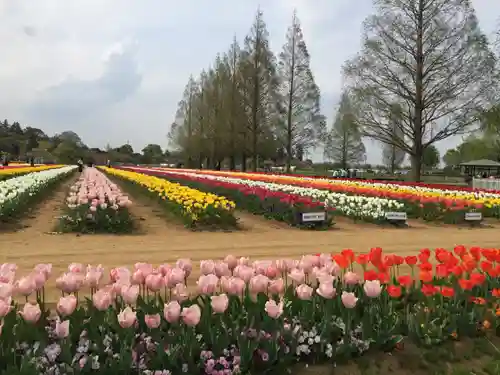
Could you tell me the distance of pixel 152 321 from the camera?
2.46 metres

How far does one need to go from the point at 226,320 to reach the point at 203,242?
489cm

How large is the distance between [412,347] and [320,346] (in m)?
0.66

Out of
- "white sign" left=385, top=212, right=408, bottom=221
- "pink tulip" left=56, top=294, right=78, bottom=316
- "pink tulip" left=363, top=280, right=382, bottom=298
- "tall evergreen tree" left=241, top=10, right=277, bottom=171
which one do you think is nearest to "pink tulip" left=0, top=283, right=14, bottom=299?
"pink tulip" left=56, top=294, right=78, bottom=316

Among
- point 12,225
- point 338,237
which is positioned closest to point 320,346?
point 338,237

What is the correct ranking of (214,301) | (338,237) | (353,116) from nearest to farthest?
(214,301), (338,237), (353,116)

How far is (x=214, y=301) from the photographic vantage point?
2.58 metres

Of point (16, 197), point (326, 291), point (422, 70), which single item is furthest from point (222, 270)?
point (422, 70)

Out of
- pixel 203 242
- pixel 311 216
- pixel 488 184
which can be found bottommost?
pixel 203 242

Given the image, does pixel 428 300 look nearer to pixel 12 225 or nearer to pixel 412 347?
pixel 412 347

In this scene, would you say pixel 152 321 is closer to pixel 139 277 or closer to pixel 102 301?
pixel 102 301

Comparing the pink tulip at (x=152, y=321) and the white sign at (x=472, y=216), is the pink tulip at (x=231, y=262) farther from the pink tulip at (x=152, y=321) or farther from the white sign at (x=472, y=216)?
the white sign at (x=472, y=216)

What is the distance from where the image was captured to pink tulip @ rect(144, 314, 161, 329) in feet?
8.05

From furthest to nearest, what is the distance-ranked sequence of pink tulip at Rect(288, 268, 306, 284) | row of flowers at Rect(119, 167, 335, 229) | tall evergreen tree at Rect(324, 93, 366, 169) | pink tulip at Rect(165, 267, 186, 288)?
1. tall evergreen tree at Rect(324, 93, 366, 169)
2. row of flowers at Rect(119, 167, 335, 229)
3. pink tulip at Rect(288, 268, 306, 284)
4. pink tulip at Rect(165, 267, 186, 288)

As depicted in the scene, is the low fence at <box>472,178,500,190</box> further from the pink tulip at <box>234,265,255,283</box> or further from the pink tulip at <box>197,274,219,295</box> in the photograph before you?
the pink tulip at <box>197,274,219,295</box>
